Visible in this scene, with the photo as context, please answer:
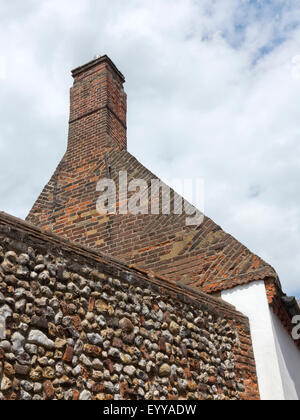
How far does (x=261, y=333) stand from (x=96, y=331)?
3151mm

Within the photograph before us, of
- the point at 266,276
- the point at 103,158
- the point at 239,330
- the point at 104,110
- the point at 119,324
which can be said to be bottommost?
the point at 119,324

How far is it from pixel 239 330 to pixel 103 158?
466 cm

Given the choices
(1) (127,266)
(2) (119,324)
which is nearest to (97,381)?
(2) (119,324)

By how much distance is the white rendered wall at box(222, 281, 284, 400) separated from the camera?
6.32 meters

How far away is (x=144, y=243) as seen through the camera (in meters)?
8.00

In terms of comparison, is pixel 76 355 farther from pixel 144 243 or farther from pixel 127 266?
pixel 144 243

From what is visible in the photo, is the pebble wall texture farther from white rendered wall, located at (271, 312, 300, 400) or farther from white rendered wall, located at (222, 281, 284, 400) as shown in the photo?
white rendered wall, located at (271, 312, 300, 400)

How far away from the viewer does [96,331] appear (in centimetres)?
447

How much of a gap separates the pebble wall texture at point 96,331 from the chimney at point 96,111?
4.92m

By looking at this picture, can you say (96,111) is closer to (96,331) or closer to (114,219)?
(114,219)

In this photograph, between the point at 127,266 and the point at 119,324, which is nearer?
the point at 119,324

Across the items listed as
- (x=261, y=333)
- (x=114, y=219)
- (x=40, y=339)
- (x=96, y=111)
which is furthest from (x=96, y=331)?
(x=96, y=111)

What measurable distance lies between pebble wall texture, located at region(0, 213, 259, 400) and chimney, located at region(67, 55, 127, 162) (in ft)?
16.2
